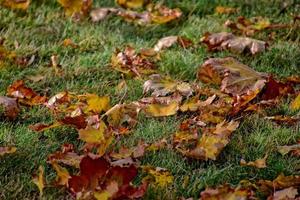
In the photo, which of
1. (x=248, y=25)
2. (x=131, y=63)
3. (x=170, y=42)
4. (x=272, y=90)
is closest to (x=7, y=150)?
(x=131, y=63)

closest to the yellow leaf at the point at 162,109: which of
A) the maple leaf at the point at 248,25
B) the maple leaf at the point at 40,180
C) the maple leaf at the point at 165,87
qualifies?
the maple leaf at the point at 165,87

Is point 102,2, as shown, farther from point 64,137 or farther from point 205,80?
point 64,137

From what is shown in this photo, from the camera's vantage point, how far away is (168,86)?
3.19 m

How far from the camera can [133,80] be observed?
3.31m

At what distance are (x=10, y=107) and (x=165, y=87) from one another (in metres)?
0.79

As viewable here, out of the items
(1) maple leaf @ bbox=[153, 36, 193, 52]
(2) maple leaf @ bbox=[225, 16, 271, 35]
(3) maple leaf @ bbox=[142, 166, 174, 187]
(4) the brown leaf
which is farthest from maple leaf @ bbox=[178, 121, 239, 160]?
(4) the brown leaf

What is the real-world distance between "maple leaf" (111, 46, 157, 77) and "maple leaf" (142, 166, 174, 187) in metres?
0.96

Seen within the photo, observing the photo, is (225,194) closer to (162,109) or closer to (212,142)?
(212,142)

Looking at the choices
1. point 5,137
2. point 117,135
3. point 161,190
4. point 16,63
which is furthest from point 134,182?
point 16,63

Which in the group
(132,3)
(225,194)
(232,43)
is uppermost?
(225,194)

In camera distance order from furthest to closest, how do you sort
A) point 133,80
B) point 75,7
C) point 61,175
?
point 75,7
point 133,80
point 61,175

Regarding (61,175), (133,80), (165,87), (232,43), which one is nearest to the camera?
(61,175)

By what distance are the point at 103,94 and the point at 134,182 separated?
2.85ft

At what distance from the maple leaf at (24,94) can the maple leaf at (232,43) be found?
1.15 m
